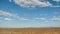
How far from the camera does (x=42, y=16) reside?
64.9 inches

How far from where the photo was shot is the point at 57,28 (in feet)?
5.34

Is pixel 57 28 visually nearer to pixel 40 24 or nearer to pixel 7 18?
pixel 40 24

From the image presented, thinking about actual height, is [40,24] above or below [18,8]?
below

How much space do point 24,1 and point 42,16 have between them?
0.99ft

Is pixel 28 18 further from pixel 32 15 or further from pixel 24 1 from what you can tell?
pixel 24 1

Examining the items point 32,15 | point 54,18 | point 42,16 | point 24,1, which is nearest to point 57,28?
point 54,18

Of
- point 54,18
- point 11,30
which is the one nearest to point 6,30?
point 11,30

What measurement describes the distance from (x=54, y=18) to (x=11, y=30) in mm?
570

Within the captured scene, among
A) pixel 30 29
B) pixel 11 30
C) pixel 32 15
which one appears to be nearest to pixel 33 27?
pixel 30 29

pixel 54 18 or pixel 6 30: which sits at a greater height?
pixel 54 18

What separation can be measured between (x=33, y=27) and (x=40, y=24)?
0.32 ft

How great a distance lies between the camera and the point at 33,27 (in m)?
1.66

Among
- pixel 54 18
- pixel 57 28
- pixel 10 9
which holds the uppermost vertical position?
pixel 10 9

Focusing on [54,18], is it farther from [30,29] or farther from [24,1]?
[24,1]
